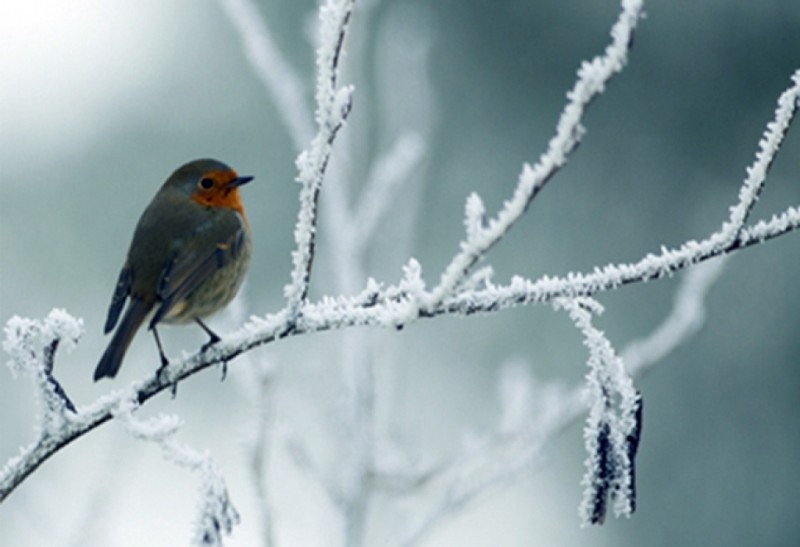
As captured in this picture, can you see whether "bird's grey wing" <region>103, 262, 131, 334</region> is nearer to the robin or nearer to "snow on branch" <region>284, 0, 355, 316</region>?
the robin

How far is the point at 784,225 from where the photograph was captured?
1.70 metres

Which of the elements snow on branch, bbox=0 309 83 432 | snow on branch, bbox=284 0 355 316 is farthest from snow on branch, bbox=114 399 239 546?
snow on branch, bbox=284 0 355 316

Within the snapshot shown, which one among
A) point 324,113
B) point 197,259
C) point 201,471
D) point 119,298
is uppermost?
point 197,259

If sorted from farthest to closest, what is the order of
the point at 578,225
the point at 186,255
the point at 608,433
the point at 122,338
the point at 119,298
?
the point at 578,225, the point at 186,255, the point at 119,298, the point at 122,338, the point at 608,433

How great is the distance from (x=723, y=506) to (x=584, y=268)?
240 cm

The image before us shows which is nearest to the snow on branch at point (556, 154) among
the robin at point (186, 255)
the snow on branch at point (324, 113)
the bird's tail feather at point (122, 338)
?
the snow on branch at point (324, 113)

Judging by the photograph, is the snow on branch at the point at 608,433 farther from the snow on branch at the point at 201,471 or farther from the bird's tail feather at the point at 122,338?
the bird's tail feather at the point at 122,338

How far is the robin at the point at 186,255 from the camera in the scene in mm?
3432

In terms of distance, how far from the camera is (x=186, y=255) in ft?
11.9

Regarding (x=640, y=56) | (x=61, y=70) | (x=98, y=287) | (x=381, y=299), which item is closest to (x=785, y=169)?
(x=640, y=56)

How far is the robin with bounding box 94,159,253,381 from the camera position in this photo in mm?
3432

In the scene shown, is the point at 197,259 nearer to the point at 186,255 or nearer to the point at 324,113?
the point at 186,255

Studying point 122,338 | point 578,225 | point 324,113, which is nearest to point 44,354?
point 324,113

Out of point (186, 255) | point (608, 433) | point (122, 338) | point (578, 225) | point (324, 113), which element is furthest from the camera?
point (578, 225)
